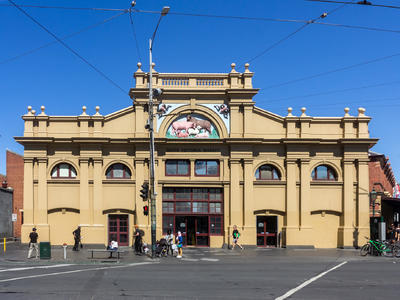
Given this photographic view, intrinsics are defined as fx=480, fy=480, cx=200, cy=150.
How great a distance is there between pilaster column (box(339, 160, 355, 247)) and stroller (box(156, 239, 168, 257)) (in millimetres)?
11840

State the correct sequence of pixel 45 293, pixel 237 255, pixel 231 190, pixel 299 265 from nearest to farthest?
pixel 45 293, pixel 299 265, pixel 237 255, pixel 231 190

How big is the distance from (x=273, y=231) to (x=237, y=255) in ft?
18.1

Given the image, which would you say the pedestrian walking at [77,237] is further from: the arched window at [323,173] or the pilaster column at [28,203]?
the arched window at [323,173]

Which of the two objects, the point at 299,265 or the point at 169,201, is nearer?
the point at 299,265

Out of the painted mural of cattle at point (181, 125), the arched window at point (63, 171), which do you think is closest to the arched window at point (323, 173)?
the painted mural of cattle at point (181, 125)

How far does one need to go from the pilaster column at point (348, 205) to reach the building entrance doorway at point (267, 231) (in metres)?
4.20

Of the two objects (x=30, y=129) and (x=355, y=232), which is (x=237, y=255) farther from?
(x=30, y=129)

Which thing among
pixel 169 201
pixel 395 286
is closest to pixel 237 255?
pixel 169 201

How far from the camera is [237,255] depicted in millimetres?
26375

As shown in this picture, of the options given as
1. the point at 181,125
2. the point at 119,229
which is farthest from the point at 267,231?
the point at 119,229

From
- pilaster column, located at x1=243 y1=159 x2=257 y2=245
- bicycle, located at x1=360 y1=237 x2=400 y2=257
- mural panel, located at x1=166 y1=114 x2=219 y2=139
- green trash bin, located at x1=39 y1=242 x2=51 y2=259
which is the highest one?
mural panel, located at x1=166 y1=114 x2=219 y2=139

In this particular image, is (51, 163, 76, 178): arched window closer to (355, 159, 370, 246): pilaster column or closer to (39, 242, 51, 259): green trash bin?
(39, 242, 51, 259): green trash bin

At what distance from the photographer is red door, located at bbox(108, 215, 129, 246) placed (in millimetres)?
30578

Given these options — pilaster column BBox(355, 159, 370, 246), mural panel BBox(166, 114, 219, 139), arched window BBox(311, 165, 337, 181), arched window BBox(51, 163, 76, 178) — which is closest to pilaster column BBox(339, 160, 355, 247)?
pilaster column BBox(355, 159, 370, 246)
